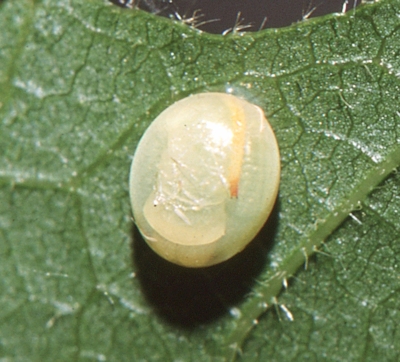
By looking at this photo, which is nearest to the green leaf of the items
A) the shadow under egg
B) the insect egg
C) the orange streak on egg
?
the shadow under egg

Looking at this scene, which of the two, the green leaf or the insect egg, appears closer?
the insect egg

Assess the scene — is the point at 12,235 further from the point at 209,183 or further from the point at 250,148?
the point at 250,148

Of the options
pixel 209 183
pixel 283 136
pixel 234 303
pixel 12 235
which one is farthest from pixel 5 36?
pixel 234 303

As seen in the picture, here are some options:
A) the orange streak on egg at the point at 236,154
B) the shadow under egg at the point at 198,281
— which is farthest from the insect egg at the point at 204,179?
the shadow under egg at the point at 198,281

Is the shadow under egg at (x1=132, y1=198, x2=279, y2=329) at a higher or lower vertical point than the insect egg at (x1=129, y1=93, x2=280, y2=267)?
lower

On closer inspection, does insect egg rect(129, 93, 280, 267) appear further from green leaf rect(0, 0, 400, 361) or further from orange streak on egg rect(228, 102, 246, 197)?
green leaf rect(0, 0, 400, 361)

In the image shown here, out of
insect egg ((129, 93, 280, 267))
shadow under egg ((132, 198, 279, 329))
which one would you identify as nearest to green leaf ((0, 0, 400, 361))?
shadow under egg ((132, 198, 279, 329))
